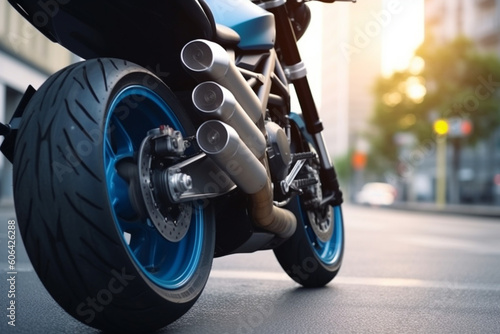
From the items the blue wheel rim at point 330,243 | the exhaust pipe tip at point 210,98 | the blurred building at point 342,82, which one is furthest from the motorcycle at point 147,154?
the blurred building at point 342,82

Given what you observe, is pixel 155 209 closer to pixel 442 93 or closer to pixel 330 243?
pixel 330 243

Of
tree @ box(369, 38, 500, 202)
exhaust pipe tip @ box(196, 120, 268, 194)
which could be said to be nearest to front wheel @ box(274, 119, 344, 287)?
exhaust pipe tip @ box(196, 120, 268, 194)

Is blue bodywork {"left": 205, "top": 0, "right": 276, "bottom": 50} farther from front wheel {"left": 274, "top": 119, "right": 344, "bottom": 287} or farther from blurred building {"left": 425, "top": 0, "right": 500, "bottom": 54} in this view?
blurred building {"left": 425, "top": 0, "right": 500, "bottom": 54}

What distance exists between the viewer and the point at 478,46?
47.4 meters

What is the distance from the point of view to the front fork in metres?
3.54

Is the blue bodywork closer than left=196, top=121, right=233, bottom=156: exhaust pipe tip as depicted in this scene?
No

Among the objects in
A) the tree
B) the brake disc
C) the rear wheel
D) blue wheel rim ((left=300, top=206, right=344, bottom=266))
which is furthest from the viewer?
the tree

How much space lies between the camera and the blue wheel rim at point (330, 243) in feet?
12.9

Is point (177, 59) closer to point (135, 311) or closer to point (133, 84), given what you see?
point (133, 84)

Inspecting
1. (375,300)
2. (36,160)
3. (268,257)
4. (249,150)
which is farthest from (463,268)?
(36,160)

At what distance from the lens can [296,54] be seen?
145 inches

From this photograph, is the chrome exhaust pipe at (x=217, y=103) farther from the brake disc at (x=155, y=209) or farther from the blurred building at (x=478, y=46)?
the blurred building at (x=478, y=46)

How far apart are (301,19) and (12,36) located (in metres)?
18.2

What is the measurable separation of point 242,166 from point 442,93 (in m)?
36.7
